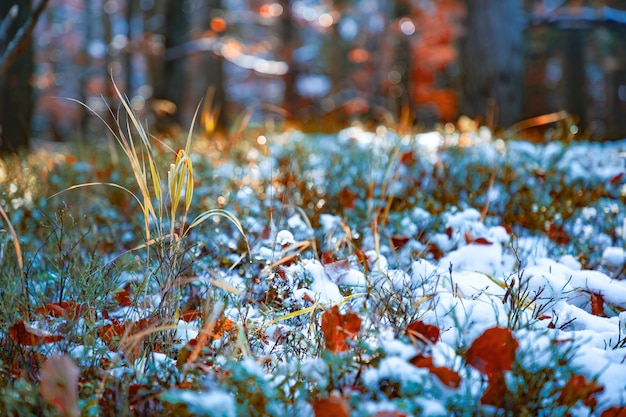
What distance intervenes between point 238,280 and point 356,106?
26.0ft

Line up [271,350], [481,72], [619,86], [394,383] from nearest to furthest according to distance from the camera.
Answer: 1. [394,383]
2. [271,350]
3. [481,72]
4. [619,86]

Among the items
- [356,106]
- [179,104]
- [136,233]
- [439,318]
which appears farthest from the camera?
[356,106]

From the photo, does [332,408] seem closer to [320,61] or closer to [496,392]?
[496,392]

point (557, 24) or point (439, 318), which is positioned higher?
point (557, 24)

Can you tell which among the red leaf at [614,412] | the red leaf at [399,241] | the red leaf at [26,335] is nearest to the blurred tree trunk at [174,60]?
the red leaf at [399,241]

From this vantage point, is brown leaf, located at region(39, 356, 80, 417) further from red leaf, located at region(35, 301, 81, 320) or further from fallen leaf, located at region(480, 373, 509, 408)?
fallen leaf, located at region(480, 373, 509, 408)

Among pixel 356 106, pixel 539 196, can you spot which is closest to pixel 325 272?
pixel 539 196

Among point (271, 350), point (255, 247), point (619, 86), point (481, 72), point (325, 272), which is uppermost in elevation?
point (619, 86)

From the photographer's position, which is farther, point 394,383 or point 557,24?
point 557,24

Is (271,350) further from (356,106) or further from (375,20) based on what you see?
(375,20)

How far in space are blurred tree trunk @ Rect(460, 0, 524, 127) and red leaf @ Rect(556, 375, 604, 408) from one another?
5.23 m

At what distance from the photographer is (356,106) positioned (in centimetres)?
983

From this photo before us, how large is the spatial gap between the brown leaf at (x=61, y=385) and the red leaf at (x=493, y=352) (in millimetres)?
982

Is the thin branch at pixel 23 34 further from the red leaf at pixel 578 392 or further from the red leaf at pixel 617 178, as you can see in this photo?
the red leaf at pixel 617 178
